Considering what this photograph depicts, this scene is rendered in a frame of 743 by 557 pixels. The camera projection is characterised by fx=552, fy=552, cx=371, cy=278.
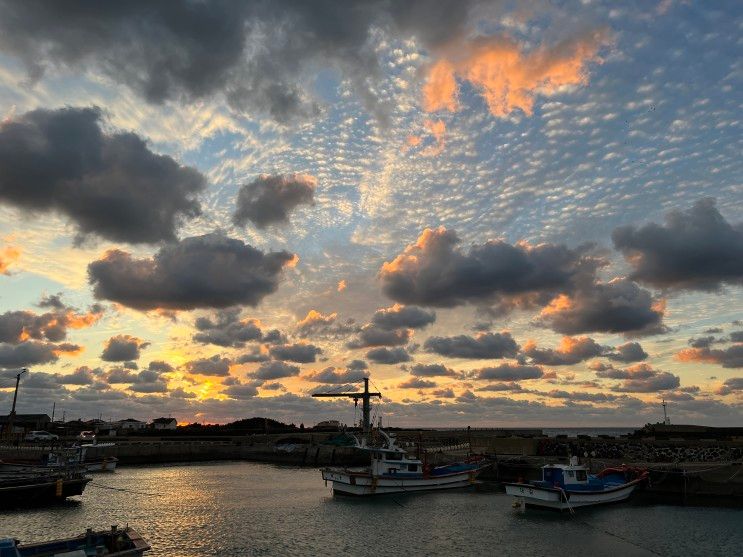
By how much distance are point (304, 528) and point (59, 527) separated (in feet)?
54.1

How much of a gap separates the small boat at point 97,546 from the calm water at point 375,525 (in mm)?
8373

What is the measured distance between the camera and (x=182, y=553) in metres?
31.3

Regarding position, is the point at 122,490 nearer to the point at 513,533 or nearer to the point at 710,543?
the point at 513,533

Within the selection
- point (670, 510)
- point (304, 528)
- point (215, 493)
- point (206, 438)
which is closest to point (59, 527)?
point (304, 528)

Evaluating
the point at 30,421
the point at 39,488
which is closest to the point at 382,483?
the point at 39,488

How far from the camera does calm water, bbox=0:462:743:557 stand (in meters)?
32.6

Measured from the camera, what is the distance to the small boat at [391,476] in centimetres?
5156

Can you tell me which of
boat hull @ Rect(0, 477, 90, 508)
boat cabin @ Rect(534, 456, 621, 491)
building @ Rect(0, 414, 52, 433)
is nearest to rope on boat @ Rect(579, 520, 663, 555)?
boat cabin @ Rect(534, 456, 621, 491)

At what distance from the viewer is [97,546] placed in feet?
76.7

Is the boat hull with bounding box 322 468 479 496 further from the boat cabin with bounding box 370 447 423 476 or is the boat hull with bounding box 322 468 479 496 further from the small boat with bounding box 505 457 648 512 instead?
the small boat with bounding box 505 457 648 512

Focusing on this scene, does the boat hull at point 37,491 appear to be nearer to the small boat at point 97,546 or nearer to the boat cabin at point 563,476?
the small boat at point 97,546

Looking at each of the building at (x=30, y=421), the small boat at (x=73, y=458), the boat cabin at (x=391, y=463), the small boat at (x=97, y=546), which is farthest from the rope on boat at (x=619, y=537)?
the building at (x=30, y=421)

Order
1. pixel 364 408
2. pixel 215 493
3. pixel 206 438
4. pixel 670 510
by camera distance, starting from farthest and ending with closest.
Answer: pixel 206 438 → pixel 364 408 → pixel 215 493 → pixel 670 510

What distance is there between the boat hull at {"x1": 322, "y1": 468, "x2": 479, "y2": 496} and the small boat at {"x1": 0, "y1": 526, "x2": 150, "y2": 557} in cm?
2966
